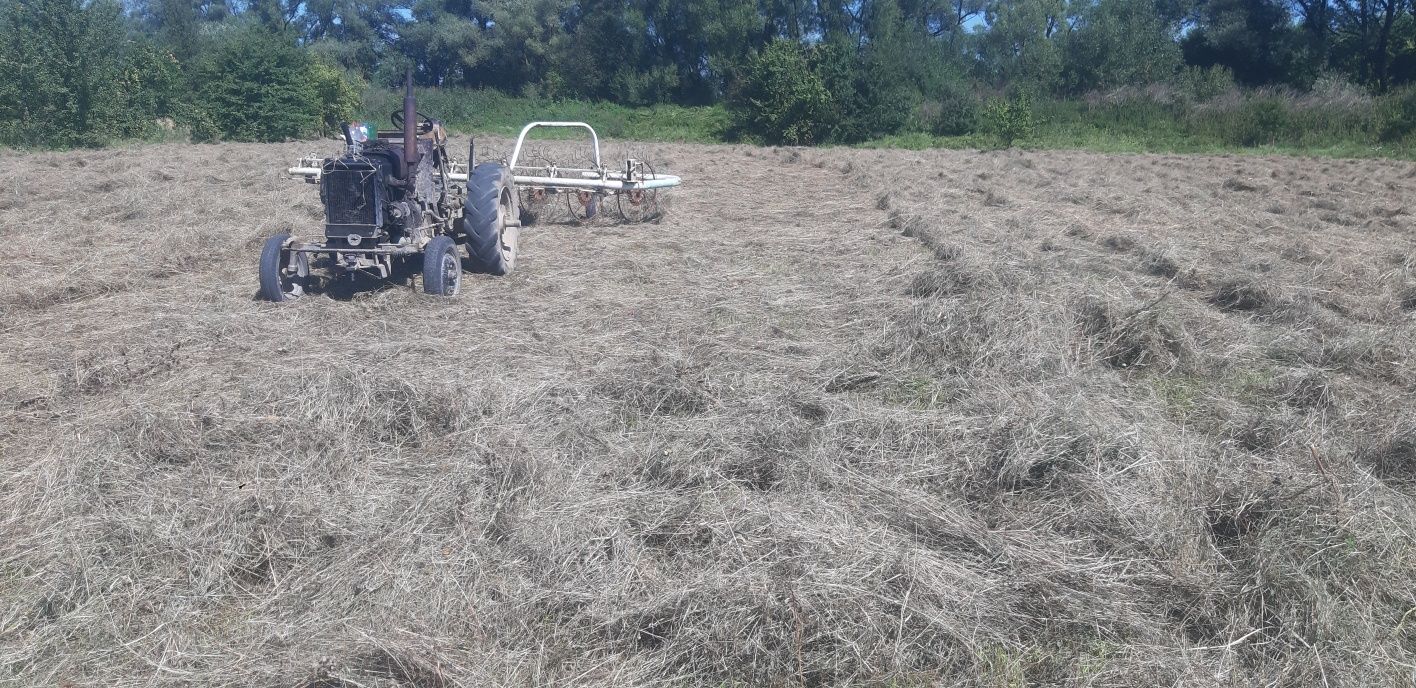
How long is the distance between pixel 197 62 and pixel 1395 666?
34.4 metres

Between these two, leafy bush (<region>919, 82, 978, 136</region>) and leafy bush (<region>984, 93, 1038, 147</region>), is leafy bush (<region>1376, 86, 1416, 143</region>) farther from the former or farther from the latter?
leafy bush (<region>919, 82, 978, 136</region>)

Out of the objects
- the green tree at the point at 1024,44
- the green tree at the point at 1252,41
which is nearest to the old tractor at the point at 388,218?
the green tree at the point at 1024,44

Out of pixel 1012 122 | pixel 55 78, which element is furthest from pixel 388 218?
pixel 55 78

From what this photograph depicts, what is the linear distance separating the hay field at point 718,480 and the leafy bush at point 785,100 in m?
23.6

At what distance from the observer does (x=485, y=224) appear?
7.62 metres

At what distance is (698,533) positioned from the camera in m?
3.44

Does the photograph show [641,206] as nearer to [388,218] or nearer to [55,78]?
[388,218]

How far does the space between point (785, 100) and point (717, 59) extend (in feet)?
39.5

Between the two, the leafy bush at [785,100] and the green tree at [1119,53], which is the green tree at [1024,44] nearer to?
the green tree at [1119,53]

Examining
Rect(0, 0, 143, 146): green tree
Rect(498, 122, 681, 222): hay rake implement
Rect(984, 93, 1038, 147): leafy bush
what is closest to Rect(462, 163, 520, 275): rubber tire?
Rect(498, 122, 681, 222): hay rake implement

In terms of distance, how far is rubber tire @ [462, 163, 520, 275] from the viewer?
7625 millimetres

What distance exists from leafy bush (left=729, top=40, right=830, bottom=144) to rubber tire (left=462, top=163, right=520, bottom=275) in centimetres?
2323

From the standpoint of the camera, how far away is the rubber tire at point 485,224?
25.0 ft

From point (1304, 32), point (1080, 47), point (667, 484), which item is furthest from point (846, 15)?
point (667, 484)
